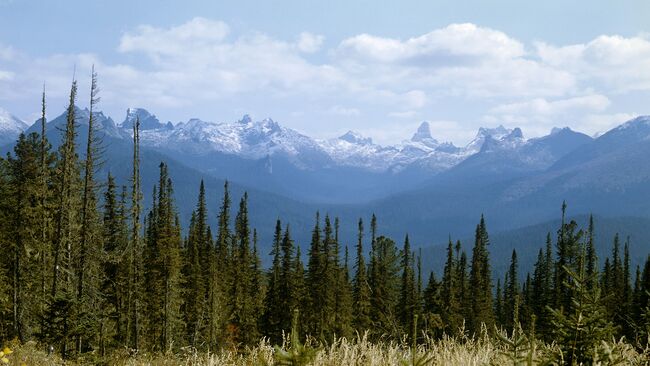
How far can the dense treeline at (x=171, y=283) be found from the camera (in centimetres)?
1934

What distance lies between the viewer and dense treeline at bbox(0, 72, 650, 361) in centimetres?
1934

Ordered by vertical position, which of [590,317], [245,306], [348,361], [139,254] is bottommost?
[245,306]

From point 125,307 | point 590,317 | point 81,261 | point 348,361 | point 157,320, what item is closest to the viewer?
point 590,317

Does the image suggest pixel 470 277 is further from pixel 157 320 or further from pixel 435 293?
pixel 157 320

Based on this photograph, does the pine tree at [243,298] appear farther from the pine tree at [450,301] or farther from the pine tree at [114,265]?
the pine tree at [450,301]

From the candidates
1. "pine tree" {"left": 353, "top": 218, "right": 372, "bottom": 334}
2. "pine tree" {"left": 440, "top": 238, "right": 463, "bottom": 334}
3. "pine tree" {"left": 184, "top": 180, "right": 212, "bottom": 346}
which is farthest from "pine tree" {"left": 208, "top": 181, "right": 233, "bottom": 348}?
"pine tree" {"left": 440, "top": 238, "right": 463, "bottom": 334}

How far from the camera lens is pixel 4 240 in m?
35.1

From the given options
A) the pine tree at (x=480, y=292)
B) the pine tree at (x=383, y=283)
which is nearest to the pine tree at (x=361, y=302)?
the pine tree at (x=383, y=283)

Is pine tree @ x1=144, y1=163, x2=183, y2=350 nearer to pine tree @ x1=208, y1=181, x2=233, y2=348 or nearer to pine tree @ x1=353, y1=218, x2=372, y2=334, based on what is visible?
pine tree @ x1=208, y1=181, x2=233, y2=348

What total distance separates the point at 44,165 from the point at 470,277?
60.4 metres

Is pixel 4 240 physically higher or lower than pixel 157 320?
higher

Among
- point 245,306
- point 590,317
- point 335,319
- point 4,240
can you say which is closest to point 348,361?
point 590,317

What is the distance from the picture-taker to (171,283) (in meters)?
48.9

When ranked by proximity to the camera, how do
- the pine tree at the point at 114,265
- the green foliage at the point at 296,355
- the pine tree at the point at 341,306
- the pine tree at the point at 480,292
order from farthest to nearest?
the pine tree at the point at 480,292 < the pine tree at the point at 341,306 < the pine tree at the point at 114,265 < the green foliage at the point at 296,355
